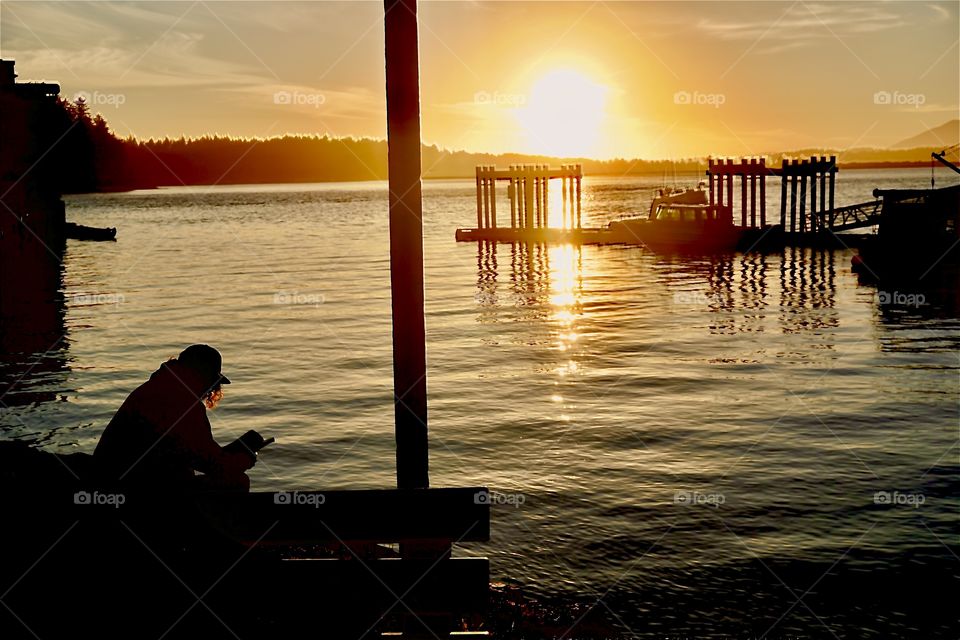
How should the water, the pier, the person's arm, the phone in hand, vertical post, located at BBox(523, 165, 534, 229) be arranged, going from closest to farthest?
the person's arm < the phone in hand < the water < the pier < vertical post, located at BBox(523, 165, 534, 229)

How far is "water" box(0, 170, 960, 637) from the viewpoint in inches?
374

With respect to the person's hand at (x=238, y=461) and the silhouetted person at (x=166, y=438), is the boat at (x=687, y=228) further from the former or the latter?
the silhouetted person at (x=166, y=438)

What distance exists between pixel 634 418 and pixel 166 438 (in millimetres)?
12439

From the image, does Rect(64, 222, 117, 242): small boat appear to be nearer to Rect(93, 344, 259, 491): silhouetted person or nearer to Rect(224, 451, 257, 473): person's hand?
Rect(224, 451, 257, 473): person's hand

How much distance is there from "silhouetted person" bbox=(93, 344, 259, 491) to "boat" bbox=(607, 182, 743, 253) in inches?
1943

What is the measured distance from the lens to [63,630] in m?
4.77

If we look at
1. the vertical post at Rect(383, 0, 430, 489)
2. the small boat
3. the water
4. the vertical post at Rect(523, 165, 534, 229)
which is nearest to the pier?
the vertical post at Rect(523, 165, 534, 229)

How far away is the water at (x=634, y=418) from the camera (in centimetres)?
950

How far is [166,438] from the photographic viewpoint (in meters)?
5.10

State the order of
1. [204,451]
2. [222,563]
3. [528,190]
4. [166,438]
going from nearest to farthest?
[222,563] → [166,438] → [204,451] → [528,190]

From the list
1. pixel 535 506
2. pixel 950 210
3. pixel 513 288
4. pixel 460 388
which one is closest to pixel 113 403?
pixel 460 388

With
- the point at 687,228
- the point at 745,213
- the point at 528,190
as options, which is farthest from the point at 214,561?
the point at 528,190

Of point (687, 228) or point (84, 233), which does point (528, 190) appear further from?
point (84, 233)

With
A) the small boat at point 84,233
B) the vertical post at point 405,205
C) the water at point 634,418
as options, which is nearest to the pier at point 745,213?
the water at point 634,418
